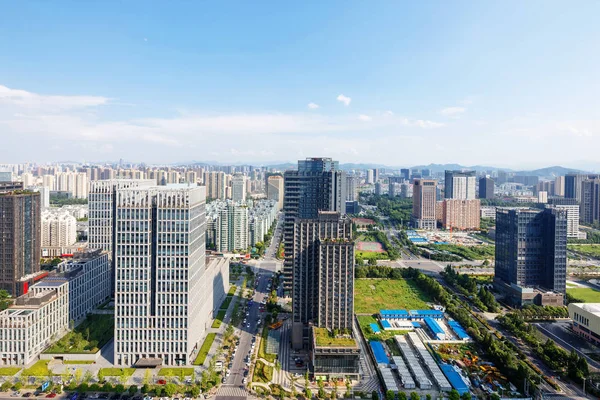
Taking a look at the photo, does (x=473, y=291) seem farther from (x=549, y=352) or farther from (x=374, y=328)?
(x=549, y=352)

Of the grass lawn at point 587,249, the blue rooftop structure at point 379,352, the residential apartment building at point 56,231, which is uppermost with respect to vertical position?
the residential apartment building at point 56,231

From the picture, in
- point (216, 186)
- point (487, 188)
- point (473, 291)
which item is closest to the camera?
point (473, 291)

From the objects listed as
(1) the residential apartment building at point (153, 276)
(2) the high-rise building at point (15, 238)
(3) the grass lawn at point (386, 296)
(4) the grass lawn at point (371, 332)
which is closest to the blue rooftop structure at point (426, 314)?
(3) the grass lawn at point (386, 296)

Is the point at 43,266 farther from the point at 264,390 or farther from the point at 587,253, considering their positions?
the point at 587,253

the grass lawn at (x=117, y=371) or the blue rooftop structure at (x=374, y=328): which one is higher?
the blue rooftop structure at (x=374, y=328)

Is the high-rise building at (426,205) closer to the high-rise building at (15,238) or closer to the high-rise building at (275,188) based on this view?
→ the high-rise building at (275,188)

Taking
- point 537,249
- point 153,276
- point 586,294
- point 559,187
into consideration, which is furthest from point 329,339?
point 559,187
